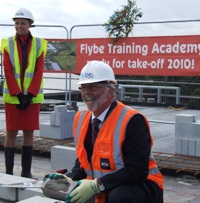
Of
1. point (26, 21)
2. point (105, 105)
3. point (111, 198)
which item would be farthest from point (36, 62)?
point (111, 198)

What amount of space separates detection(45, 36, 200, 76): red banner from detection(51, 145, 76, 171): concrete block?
2782 mm

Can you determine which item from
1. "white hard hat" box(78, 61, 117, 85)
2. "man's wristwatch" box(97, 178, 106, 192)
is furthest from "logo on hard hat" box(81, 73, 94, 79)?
"man's wristwatch" box(97, 178, 106, 192)

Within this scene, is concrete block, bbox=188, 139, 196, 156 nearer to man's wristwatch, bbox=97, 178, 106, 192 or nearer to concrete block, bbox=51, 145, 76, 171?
concrete block, bbox=51, 145, 76, 171

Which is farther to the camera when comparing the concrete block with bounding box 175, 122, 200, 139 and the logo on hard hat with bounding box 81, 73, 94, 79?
the concrete block with bounding box 175, 122, 200, 139

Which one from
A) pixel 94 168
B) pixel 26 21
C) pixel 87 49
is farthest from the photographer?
pixel 87 49

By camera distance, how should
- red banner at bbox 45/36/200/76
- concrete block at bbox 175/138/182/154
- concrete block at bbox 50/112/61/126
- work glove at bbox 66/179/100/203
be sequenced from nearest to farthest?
work glove at bbox 66/179/100/203 < concrete block at bbox 175/138/182/154 < red banner at bbox 45/36/200/76 < concrete block at bbox 50/112/61/126

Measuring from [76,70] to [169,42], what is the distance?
2.10 metres

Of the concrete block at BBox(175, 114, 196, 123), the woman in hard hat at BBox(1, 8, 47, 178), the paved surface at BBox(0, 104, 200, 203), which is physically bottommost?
the paved surface at BBox(0, 104, 200, 203)

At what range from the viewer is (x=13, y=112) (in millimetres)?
5852

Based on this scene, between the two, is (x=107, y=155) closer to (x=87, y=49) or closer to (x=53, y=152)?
(x=53, y=152)

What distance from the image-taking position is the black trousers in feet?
10.7

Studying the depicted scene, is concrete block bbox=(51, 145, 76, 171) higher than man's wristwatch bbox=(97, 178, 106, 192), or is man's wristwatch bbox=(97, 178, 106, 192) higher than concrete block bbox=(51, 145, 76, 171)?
man's wristwatch bbox=(97, 178, 106, 192)

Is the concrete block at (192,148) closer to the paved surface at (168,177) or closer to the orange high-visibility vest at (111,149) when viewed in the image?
the paved surface at (168,177)

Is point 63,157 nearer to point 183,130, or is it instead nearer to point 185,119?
point 183,130
